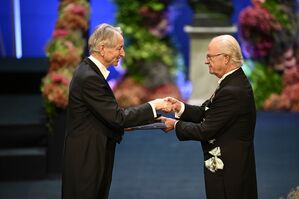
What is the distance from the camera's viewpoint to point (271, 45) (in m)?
10.0

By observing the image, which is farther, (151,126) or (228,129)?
(151,126)

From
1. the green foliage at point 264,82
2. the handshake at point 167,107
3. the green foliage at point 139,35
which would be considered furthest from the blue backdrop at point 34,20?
the handshake at point 167,107

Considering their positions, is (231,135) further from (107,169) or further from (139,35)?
(139,35)

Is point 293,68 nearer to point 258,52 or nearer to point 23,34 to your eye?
point 258,52

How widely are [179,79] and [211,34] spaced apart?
43.4 inches

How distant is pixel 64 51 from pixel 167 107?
10.9ft

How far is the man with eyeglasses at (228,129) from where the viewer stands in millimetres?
4270

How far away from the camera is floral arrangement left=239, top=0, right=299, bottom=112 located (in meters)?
9.88

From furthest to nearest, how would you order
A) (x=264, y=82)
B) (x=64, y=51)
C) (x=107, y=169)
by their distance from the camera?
(x=264, y=82) → (x=64, y=51) → (x=107, y=169)

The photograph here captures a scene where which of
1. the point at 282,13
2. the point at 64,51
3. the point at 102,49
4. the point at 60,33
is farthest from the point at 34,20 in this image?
the point at 102,49

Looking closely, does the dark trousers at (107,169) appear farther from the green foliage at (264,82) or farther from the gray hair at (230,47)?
the green foliage at (264,82)

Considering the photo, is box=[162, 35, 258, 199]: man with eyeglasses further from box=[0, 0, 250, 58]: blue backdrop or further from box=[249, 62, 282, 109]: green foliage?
box=[0, 0, 250, 58]: blue backdrop

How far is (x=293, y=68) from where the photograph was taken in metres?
10.0

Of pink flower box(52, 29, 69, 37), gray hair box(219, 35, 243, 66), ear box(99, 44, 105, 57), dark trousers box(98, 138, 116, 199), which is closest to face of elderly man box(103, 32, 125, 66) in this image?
ear box(99, 44, 105, 57)
